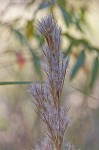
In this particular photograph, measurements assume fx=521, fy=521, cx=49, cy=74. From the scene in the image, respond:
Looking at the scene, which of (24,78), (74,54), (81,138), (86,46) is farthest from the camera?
(24,78)

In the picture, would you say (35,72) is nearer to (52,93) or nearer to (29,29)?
(29,29)

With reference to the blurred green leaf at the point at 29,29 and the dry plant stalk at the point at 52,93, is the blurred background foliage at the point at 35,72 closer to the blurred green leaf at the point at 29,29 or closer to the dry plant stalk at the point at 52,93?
the blurred green leaf at the point at 29,29

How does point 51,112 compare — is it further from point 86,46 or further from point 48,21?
point 86,46

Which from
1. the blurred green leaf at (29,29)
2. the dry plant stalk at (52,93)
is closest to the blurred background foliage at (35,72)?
the blurred green leaf at (29,29)

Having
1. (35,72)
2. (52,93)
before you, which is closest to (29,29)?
(35,72)

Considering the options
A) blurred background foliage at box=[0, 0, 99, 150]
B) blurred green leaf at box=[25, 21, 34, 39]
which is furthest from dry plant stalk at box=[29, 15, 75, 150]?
blurred green leaf at box=[25, 21, 34, 39]

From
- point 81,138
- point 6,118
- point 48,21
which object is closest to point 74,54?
point 81,138

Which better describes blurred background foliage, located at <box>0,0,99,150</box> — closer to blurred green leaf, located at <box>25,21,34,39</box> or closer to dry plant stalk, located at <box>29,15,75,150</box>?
blurred green leaf, located at <box>25,21,34,39</box>
